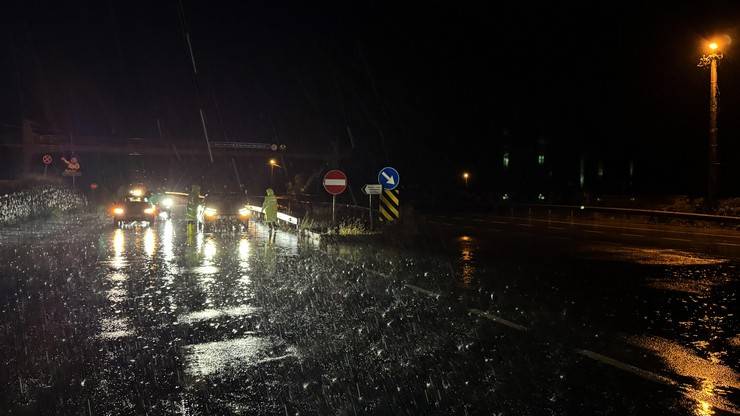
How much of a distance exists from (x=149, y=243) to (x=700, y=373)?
1609cm

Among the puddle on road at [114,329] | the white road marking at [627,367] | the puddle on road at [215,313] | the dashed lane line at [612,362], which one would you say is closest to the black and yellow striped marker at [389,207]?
the puddle on road at [215,313]

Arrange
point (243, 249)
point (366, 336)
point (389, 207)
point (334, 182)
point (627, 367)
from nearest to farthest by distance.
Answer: point (627, 367) < point (366, 336) < point (243, 249) < point (334, 182) < point (389, 207)

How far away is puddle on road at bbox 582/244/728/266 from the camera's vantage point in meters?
14.7

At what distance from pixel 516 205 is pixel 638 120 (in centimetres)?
1347

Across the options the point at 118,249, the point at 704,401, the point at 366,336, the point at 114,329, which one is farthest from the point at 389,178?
the point at 704,401

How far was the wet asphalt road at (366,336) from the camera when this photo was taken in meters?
5.19

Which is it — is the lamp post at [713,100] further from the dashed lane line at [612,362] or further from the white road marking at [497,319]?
the dashed lane line at [612,362]

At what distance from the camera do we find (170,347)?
6723mm

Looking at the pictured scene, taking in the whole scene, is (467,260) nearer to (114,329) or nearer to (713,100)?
(114,329)

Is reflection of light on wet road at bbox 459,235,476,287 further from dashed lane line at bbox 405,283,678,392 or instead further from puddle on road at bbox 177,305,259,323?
puddle on road at bbox 177,305,259,323

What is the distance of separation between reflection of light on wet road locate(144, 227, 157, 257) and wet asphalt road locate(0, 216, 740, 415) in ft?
5.99

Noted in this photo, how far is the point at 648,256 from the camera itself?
A: 16.0 metres

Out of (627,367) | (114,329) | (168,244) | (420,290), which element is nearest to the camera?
(627,367)

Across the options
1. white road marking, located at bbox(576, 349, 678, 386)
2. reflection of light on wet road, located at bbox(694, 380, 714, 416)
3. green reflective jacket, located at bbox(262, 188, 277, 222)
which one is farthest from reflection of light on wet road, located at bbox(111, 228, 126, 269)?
reflection of light on wet road, located at bbox(694, 380, 714, 416)
